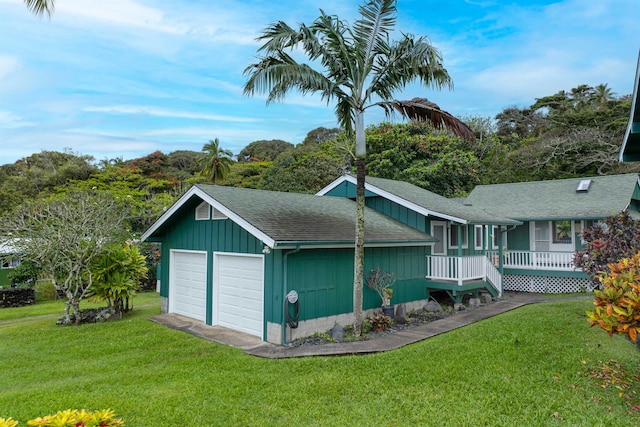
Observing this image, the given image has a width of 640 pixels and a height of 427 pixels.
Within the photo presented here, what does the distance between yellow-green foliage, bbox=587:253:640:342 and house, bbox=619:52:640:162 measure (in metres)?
2.05

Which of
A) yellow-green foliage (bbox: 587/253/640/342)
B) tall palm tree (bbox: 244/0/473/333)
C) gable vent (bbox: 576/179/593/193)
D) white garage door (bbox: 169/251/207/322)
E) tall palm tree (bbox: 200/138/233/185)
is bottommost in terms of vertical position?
white garage door (bbox: 169/251/207/322)

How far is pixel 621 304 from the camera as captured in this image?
4.60m

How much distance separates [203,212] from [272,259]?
3.39m

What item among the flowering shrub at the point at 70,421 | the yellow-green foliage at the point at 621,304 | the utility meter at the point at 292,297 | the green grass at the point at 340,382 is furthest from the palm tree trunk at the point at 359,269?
the flowering shrub at the point at 70,421

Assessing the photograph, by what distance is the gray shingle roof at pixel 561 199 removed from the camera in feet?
52.6

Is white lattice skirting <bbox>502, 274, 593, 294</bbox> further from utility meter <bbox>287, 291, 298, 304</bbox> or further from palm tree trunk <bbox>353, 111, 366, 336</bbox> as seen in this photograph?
utility meter <bbox>287, 291, 298, 304</bbox>

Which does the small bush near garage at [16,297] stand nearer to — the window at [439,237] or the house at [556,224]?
the window at [439,237]

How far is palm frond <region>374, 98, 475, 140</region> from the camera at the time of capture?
9.18 m

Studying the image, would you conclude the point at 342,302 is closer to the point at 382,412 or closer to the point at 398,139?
the point at 382,412

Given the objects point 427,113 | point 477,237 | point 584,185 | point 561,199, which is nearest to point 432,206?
point 477,237

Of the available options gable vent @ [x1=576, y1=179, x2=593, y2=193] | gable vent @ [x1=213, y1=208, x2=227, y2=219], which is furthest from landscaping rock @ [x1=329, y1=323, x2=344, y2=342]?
gable vent @ [x1=576, y1=179, x2=593, y2=193]

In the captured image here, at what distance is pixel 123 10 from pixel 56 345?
919cm

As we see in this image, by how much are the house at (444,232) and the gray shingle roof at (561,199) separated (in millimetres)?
2551

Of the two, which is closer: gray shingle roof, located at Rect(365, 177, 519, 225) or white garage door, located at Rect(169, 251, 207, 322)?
white garage door, located at Rect(169, 251, 207, 322)
